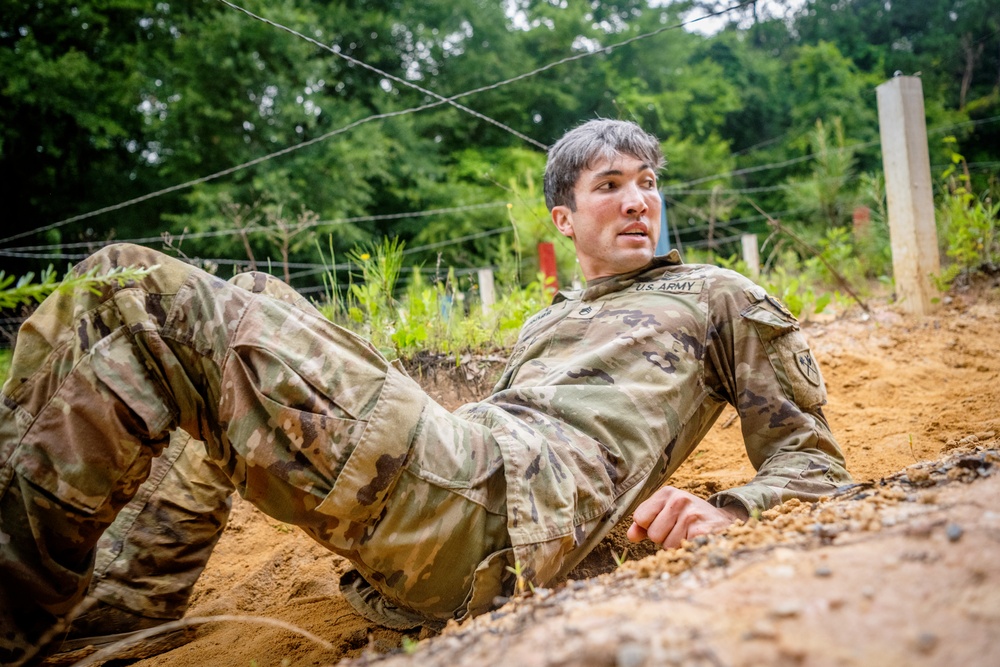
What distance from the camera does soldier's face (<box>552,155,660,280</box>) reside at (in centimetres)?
209

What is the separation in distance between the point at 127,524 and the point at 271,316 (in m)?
0.93

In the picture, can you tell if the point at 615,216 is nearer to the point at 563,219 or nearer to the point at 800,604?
the point at 563,219

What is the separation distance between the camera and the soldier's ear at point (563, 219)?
237cm

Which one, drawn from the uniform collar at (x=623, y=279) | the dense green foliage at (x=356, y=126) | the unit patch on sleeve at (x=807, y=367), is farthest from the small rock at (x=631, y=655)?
the dense green foliage at (x=356, y=126)

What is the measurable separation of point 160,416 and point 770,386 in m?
1.47

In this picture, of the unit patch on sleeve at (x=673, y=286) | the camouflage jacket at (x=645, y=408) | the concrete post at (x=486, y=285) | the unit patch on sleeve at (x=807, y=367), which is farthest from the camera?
the concrete post at (x=486, y=285)

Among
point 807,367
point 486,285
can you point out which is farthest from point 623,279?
point 486,285

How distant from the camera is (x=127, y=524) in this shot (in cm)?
183

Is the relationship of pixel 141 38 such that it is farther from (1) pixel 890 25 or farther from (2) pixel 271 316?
(1) pixel 890 25

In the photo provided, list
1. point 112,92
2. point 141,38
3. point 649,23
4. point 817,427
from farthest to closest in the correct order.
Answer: point 649,23 < point 141,38 < point 112,92 < point 817,427

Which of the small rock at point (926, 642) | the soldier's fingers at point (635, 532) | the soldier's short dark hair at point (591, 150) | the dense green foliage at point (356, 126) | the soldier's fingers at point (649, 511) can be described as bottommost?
the soldier's fingers at point (635, 532)

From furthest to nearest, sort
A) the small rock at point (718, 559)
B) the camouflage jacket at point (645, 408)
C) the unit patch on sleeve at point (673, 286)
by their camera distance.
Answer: the unit patch on sleeve at point (673, 286) < the camouflage jacket at point (645, 408) < the small rock at point (718, 559)

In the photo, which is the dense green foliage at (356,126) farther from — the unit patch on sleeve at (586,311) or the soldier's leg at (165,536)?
the soldier's leg at (165,536)

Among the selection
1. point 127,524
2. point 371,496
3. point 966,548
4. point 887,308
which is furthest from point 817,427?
point 887,308
